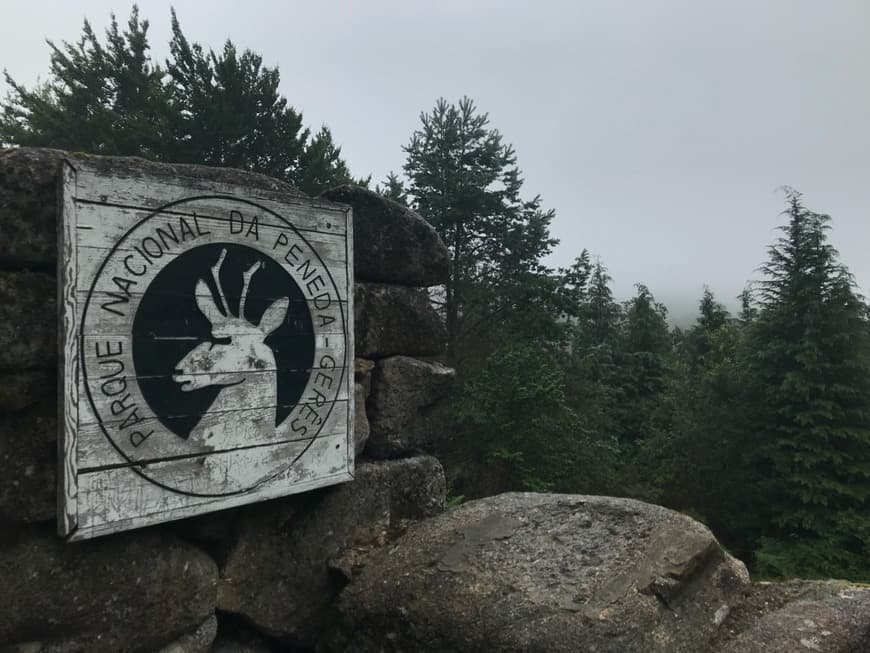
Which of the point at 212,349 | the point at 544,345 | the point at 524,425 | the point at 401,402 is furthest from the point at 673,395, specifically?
the point at 212,349

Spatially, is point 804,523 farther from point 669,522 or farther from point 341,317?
point 341,317

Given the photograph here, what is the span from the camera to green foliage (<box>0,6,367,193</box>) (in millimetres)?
14625

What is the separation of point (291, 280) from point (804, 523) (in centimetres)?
1244

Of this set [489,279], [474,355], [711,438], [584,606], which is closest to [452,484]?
[474,355]

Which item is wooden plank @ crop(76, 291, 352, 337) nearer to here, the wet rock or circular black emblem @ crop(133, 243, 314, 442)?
circular black emblem @ crop(133, 243, 314, 442)

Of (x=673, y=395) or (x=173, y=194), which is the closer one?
(x=173, y=194)

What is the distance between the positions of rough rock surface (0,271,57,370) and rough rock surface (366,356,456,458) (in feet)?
4.58

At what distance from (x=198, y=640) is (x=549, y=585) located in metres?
1.35

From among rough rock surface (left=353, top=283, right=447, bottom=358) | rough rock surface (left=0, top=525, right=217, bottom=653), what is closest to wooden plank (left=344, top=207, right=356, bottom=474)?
rough rock surface (left=353, top=283, right=447, bottom=358)

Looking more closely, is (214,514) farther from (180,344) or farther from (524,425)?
(524,425)

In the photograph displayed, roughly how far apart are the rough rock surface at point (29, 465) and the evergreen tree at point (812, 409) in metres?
11.6

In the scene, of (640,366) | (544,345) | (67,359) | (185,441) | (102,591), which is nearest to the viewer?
(67,359)

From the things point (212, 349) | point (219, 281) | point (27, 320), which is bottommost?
point (212, 349)

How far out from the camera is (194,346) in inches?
82.2
